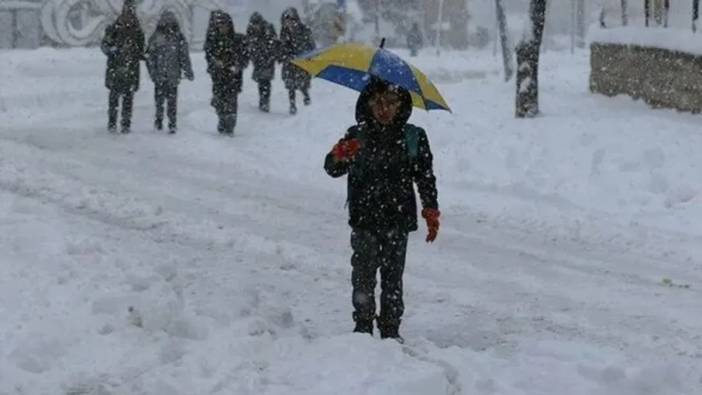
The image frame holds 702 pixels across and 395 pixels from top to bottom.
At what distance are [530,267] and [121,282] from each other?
350 centimetres

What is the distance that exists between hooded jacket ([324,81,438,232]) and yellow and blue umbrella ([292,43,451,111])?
13 cm

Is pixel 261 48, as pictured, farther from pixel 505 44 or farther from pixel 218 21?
pixel 505 44

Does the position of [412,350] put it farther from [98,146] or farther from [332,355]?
[98,146]

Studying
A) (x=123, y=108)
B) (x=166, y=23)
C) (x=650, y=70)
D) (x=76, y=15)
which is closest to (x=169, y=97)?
(x=123, y=108)

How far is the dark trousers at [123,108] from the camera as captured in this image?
53.1 feet

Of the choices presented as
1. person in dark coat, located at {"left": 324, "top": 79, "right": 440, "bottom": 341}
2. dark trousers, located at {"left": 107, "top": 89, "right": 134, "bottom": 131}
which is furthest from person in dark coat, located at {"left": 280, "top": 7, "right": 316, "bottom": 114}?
person in dark coat, located at {"left": 324, "top": 79, "right": 440, "bottom": 341}

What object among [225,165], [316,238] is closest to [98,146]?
[225,165]

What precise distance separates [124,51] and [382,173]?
1041 centimetres

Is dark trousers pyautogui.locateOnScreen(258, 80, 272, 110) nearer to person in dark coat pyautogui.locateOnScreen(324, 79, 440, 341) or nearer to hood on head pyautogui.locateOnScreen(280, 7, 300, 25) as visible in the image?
hood on head pyautogui.locateOnScreen(280, 7, 300, 25)

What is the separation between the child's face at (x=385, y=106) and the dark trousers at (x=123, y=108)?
1061 centimetres

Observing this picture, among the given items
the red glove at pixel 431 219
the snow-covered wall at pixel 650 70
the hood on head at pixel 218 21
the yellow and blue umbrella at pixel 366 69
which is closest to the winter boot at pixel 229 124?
the hood on head at pixel 218 21

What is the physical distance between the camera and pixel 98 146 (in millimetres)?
15125

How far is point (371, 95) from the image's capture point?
612 centimetres

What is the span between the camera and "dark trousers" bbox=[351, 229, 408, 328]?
630 centimetres
